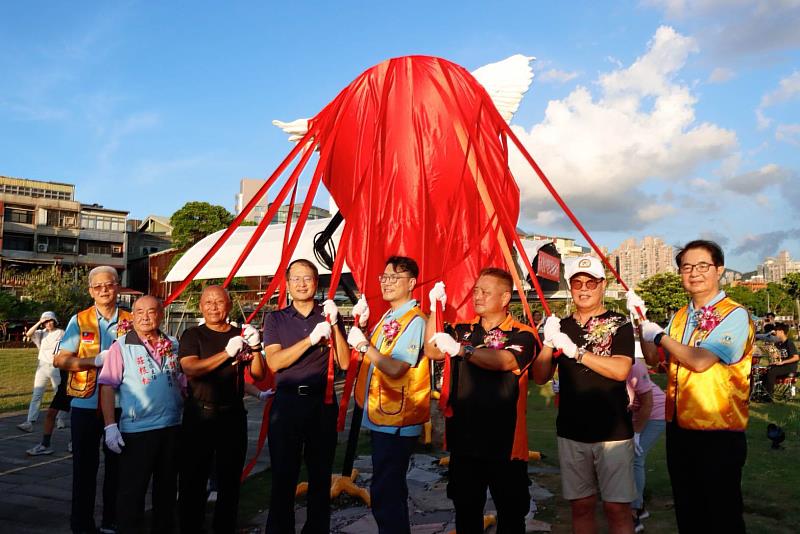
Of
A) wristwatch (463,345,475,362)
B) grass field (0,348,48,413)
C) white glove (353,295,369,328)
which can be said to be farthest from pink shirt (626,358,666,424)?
grass field (0,348,48,413)

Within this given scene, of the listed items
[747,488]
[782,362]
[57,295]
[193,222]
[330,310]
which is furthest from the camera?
[193,222]

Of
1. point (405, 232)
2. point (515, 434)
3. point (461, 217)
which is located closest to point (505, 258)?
point (461, 217)

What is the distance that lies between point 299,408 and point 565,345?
140 centimetres

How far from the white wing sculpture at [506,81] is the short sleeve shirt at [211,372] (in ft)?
7.23

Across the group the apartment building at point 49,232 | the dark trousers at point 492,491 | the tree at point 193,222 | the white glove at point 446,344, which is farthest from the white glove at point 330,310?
the apartment building at point 49,232

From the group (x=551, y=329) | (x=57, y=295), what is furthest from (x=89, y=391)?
(x=57, y=295)

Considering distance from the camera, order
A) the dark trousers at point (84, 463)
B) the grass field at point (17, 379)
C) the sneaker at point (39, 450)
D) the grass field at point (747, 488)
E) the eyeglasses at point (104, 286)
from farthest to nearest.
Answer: the grass field at point (17, 379), the sneaker at point (39, 450), the grass field at point (747, 488), the eyeglasses at point (104, 286), the dark trousers at point (84, 463)

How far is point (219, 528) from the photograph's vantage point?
3.38 meters

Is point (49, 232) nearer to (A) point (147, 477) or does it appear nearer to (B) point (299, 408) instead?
(A) point (147, 477)

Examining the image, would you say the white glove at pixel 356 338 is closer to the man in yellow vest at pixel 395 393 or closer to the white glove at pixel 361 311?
the man in yellow vest at pixel 395 393

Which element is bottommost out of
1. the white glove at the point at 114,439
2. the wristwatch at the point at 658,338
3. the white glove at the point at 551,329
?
the white glove at the point at 114,439

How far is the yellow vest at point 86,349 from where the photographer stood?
3.70 m

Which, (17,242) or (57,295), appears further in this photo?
(17,242)

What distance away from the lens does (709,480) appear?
2.65m
